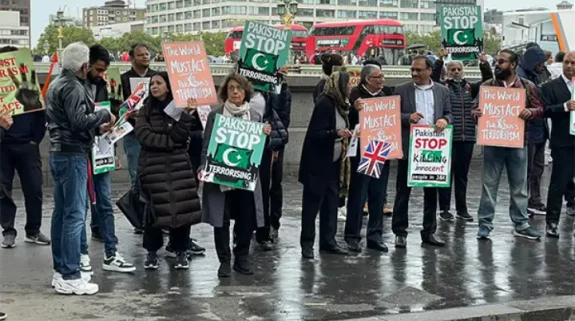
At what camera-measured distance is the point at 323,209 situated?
9.82 meters

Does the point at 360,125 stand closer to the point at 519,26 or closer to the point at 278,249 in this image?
the point at 278,249

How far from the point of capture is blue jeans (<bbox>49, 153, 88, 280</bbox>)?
7832 millimetres

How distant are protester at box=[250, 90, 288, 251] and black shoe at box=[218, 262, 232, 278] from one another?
118 centimetres

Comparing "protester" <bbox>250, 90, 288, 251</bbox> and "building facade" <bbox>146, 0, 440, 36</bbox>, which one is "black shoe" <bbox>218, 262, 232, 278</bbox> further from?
"building facade" <bbox>146, 0, 440, 36</bbox>

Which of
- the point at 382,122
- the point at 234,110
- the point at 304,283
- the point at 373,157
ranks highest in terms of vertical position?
the point at 234,110

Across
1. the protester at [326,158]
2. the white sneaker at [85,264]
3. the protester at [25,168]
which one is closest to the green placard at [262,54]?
the protester at [326,158]

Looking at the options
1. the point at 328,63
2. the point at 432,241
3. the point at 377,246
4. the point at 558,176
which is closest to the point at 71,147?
the point at 377,246

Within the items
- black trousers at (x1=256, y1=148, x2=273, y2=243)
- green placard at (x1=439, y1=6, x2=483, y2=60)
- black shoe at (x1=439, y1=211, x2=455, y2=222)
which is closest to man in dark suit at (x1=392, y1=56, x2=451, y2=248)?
black trousers at (x1=256, y1=148, x2=273, y2=243)

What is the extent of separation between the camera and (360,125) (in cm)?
962

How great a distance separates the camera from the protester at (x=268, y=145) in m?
9.74

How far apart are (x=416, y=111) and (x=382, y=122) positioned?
2.07 feet

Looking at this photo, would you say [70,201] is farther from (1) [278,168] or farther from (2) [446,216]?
(2) [446,216]

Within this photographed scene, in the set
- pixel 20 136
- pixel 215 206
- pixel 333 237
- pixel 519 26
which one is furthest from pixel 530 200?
pixel 519 26

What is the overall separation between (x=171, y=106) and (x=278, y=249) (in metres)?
2.23
